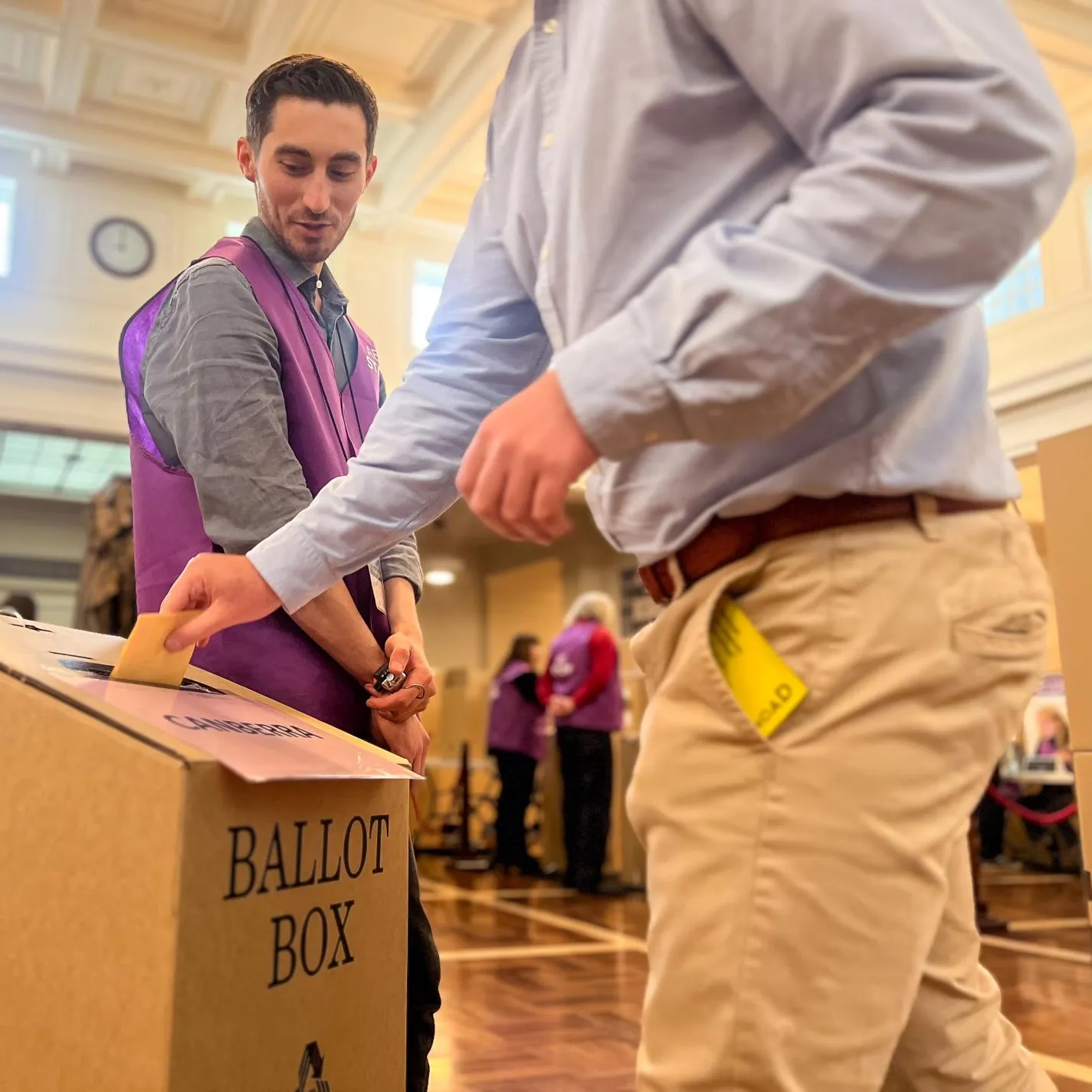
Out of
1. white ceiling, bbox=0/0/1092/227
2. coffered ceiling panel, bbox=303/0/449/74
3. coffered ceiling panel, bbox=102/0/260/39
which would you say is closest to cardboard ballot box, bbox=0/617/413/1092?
white ceiling, bbox=0/0/1092/227

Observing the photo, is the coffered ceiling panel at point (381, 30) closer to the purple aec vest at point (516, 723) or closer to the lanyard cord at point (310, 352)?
the purple aec vest at point (516, 723)

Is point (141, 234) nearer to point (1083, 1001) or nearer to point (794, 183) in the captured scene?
point (1083, 1001)

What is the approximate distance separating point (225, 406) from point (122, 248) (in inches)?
268

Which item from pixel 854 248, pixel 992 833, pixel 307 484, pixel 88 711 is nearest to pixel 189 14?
pixel 307 484

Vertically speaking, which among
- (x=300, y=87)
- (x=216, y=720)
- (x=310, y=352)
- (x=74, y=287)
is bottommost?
(x=216, y=720)

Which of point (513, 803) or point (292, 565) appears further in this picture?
point (513, 803)

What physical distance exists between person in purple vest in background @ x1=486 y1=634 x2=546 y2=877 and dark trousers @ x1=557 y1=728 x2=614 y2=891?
2.10ft

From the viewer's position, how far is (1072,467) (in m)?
2.23

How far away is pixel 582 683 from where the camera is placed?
16.3ft

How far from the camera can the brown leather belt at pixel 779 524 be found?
0.66 meters

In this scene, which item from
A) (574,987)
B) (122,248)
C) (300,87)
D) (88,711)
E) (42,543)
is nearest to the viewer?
(88,711)

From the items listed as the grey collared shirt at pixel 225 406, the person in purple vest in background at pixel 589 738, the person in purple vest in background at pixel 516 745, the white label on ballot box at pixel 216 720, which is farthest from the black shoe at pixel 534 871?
the white label on ballot box at pixel 216 720

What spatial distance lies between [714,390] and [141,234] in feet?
24.6

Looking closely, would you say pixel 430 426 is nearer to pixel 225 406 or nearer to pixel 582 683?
pixel 225 406
